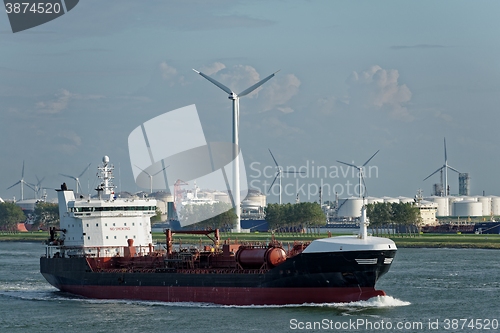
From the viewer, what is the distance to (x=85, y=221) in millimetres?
68750

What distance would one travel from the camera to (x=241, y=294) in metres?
57.1

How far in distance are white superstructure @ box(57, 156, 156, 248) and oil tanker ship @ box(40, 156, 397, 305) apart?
0.08 meters

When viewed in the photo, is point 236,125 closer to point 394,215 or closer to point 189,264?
point 394,215

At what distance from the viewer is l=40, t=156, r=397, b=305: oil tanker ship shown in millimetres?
54641

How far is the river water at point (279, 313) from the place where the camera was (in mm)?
49828

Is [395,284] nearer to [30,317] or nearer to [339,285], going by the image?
[339,285]

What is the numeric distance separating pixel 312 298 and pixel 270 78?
10266 cm

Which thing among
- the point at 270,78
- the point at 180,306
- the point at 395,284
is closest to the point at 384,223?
the point at 270,78

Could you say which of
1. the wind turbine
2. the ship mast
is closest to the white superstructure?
the ship mast

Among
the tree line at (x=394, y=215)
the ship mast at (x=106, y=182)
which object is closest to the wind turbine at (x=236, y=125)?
the tree line at (x=394, y=215)

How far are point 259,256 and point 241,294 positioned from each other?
2836 millimetres

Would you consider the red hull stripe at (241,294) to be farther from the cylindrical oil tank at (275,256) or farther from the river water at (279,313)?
the cylindrical oil tank at (275,256)

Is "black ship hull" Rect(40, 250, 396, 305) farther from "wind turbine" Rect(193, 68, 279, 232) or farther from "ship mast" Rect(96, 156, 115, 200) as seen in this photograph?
"wind turbine" Rect(193, 68, 279, 232)

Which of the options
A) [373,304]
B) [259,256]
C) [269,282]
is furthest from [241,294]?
[373,304]
